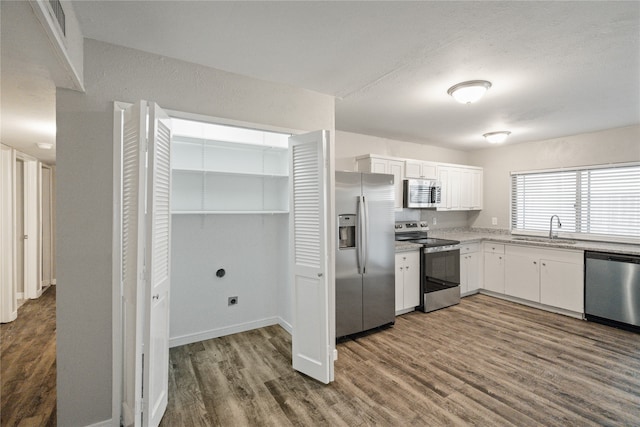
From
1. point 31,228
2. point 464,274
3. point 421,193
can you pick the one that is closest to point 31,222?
point 31,228

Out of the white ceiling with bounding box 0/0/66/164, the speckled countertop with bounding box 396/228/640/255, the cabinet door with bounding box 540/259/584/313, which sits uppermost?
the white ceiling with bounding box 0/0/66/164

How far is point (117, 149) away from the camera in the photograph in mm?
1954

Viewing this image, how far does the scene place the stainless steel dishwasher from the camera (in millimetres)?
3521

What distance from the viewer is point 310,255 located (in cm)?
260

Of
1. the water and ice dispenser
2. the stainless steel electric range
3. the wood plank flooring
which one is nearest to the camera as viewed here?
the wood plank flooring

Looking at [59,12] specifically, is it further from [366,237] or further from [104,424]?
[366,237]

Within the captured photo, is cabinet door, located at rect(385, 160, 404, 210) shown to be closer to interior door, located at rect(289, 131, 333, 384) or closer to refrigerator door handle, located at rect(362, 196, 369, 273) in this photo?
refrigerator door handle, located at rect(362, 196, 369, 273)

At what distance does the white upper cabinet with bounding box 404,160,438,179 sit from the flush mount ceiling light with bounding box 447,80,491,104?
6.15 ft

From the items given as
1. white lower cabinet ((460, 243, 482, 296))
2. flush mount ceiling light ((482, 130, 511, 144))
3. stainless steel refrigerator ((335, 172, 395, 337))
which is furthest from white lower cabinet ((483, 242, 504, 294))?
stainless steel refrigerator ((335, 172, 395, 337))

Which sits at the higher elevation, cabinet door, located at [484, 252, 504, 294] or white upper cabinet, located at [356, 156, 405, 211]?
white upper cabinet, located at [356, 156, 405, 211]

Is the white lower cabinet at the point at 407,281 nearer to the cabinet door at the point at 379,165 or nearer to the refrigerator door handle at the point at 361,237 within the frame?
the refrigerator door handle at the point at 361,237

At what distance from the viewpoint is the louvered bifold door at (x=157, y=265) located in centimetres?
174

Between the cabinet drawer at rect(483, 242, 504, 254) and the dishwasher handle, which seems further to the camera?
the cabinet drawer at rect(483, 242, 504, 254)

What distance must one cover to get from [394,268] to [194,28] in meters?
3.21
